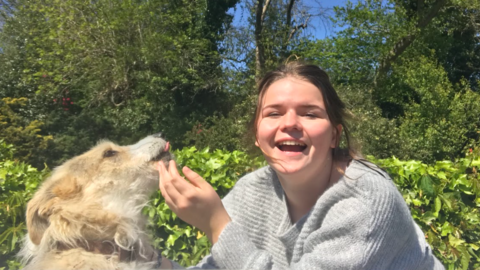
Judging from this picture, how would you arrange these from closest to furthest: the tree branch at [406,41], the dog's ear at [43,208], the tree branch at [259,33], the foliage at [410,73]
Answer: the dog's ear at [43,208] < the foliage at [410,73] < the tree branch at [259,33] < the tree branch at [406,41]

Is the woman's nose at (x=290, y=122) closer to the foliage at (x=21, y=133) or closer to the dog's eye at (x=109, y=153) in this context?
the dog's eye at (x=109, y=153)

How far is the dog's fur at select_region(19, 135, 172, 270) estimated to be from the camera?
1.93 m

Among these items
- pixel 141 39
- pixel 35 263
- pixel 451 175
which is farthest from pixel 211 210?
pixel 141 39

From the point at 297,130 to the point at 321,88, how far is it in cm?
27

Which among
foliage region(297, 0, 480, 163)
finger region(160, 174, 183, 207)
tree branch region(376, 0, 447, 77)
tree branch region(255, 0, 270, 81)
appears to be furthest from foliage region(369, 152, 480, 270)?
tree branch region(376, 0, 447, 77)

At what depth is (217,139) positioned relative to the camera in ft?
35.0

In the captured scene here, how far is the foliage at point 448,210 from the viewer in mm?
3418

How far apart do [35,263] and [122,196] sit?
568 millimetres

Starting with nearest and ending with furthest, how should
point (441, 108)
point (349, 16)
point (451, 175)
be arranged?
point (451, 175), point (441, 108), point (349, 16)

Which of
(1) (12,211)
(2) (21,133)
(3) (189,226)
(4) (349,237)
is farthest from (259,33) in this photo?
(4) (349,237)

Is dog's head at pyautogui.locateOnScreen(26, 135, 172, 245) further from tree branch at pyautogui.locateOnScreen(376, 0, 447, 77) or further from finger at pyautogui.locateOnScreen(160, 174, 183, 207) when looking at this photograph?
tree branch at pyautogui.locateOnScreen(376, 0, 447, 77)

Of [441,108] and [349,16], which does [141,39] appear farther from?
[441,108]

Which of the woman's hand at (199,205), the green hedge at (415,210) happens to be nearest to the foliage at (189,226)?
the green hedge at (415,210)

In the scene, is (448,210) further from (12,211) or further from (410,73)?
(410,73)
